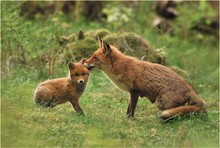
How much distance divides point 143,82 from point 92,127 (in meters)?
1.77

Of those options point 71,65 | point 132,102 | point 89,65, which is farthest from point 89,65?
point 132,102

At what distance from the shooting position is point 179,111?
10102mm

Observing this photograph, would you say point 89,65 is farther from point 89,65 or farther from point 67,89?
point 67,89

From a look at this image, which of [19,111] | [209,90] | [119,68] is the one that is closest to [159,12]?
[209,90]

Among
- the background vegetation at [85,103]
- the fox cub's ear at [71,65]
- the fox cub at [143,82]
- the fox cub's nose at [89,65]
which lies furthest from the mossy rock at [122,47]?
the fox cub's ear at [71,65]

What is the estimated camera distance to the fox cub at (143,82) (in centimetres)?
1039

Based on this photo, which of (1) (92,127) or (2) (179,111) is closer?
(1) (92,127)

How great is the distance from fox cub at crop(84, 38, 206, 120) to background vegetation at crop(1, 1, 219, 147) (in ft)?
1.20

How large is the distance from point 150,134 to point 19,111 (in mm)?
2240

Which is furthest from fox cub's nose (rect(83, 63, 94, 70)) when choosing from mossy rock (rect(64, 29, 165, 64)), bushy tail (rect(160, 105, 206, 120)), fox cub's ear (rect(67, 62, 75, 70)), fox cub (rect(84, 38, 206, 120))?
mossy rock (rect(64, 29, 165, 64))

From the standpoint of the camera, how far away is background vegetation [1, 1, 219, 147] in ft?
27.9

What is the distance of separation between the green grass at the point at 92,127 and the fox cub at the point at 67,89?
7.4 inches

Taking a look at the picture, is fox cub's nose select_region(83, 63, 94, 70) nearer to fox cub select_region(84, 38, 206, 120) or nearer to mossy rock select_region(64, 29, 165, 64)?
fox cub select_region(84, 38, 206, 120)

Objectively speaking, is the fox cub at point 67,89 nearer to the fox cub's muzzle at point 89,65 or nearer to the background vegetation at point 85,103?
the fox cub's muzzle at point 89,65
